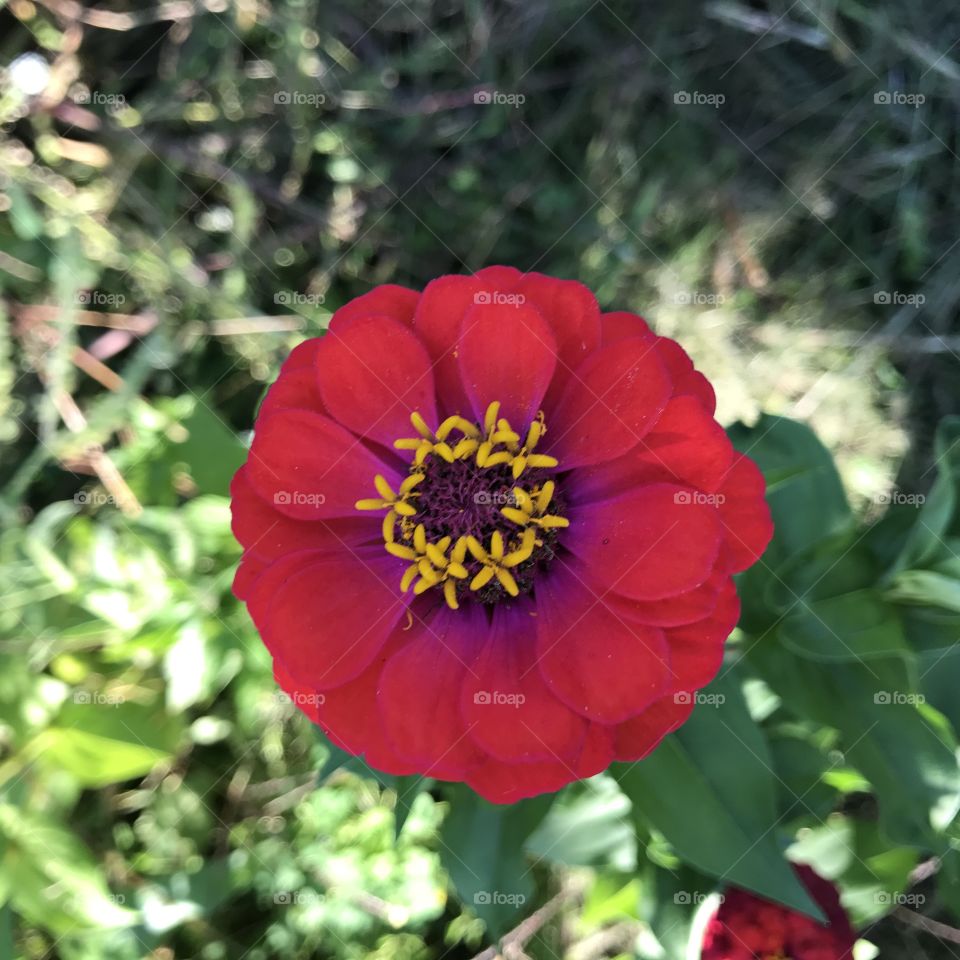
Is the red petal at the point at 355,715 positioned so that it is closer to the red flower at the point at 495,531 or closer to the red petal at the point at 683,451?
the red flower at the point at 495,531

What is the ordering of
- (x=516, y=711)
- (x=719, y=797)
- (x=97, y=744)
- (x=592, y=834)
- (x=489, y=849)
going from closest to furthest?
1. (x=516, y=711)
2. (x=719, y=797)
3. (x=489, y=849)
4. (x=592, y=834)
5. (x=97, y=744)

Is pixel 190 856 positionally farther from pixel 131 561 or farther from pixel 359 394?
pixel 359 394

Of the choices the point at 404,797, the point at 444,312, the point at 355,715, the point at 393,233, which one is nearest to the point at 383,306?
the point at 444,312

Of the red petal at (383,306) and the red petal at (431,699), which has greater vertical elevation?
the red petal at (383,306)

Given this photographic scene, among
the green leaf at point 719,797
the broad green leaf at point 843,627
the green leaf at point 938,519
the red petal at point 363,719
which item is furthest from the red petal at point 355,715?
the green leaf at point 938,519

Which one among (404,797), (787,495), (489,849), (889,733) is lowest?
(489,849)

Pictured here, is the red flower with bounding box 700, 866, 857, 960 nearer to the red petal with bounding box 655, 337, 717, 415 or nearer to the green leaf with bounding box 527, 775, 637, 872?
the green leaf with bounding box 527, 775, 637, 872

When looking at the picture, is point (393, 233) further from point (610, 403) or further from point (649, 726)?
point (649, 726)
